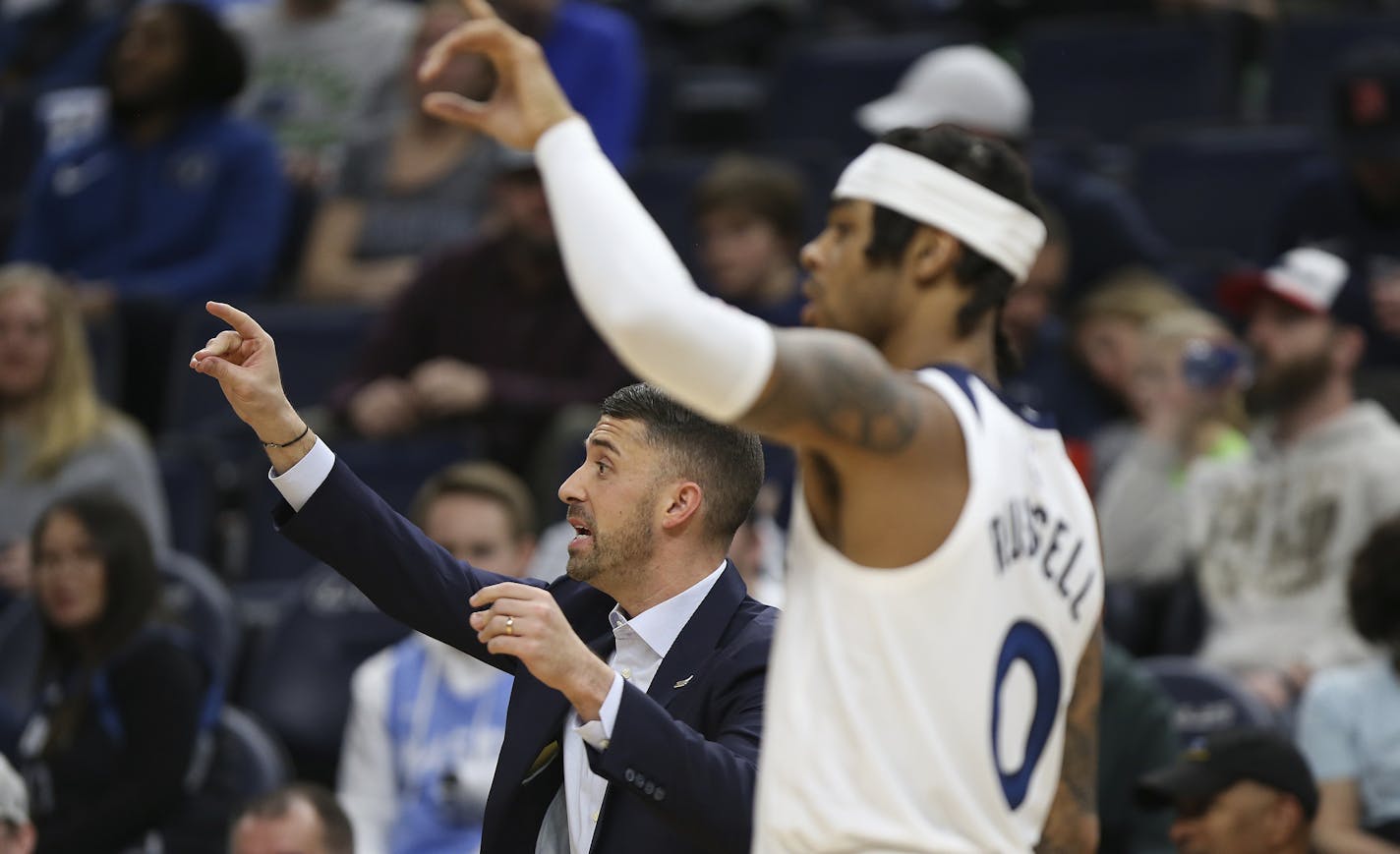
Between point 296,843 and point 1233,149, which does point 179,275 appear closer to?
point 296,843

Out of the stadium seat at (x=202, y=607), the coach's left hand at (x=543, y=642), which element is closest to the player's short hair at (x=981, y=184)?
the coach's left hand at (x=543, y=642)

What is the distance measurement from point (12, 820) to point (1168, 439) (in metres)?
4.05

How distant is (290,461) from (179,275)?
16.8ft

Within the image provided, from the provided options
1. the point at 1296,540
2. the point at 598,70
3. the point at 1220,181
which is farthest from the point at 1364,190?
the point at 598,70

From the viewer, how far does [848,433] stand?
2.50 meters

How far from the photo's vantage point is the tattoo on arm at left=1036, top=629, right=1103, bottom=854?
294cm

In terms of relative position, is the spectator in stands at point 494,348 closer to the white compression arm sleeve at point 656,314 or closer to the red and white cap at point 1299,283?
the red and white cap at point 1299,283

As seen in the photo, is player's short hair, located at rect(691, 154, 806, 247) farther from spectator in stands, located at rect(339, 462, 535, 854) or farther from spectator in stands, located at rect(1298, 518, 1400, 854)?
spectator in stands, located at rect(1298, 518, 1400, 854)

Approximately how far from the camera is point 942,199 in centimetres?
273

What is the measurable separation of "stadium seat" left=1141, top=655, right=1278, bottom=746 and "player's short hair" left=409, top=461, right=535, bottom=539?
181cm

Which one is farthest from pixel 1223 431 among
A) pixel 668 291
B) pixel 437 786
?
pixel 668 291

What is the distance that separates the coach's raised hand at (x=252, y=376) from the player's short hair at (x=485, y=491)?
2740 millimetres

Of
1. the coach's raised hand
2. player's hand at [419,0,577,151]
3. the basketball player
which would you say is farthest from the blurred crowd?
player's hand at [419,0,577,151]

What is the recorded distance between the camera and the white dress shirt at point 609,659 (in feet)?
10.7
